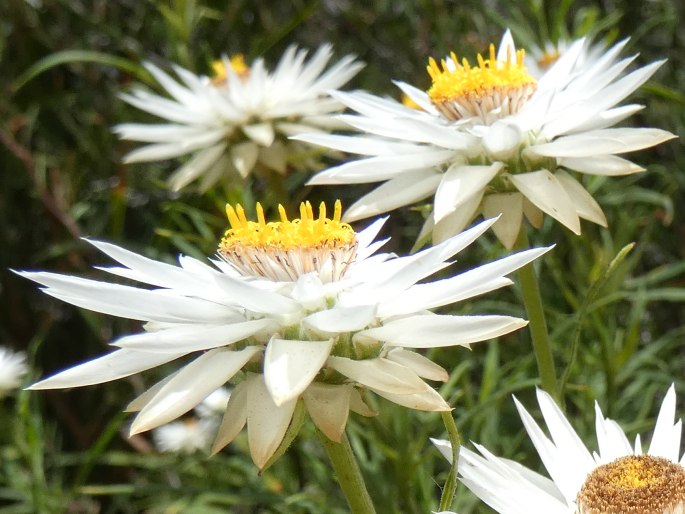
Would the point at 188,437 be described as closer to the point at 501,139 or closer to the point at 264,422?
the point at 501,139

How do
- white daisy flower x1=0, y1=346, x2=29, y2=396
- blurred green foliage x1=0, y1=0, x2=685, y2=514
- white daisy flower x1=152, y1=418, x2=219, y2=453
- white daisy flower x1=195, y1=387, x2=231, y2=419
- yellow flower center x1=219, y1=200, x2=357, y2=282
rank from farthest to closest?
1. white daisy flower x1=152, y1=418, x2=219, y2=453
2. white daisy flower x1=195, y1=387, x2=231, y2=419
3. white daisy flower x1=0, y1=346, x2=29, y2=396
4. blurred green foliage x1=0, y1=0, x2=685, y2=514
5. yellow flower center x1=219, y1=200, x2=357, y2=282

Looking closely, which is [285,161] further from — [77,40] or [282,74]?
[77,40]

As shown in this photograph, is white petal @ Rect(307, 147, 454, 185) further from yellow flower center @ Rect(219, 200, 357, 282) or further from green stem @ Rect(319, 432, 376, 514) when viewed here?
green stem @ Rect(319, 432, 376, 514)

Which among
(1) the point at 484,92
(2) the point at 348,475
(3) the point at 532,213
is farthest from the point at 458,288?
(1) the point at 484,92

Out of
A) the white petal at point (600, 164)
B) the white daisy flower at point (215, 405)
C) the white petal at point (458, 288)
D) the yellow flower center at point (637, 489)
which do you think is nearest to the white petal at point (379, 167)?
the white petal at point (600, 164)

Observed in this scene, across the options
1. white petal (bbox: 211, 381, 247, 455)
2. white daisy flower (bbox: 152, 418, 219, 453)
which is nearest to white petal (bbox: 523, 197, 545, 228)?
white petal (bbox: 211, 381, 247, 455)

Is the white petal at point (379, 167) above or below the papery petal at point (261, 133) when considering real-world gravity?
above

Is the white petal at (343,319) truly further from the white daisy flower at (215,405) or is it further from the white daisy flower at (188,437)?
the white daisy flower at (188,437)
